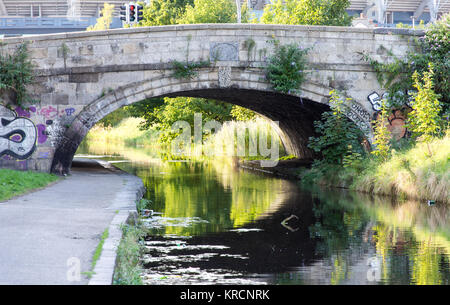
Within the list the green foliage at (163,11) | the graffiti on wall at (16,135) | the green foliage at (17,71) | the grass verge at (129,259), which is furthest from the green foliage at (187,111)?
the grass verge at (129,259)

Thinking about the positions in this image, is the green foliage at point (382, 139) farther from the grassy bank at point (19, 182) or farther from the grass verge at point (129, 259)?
the grass verge at point (129, 259)

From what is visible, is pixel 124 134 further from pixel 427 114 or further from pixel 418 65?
pixel 427 114

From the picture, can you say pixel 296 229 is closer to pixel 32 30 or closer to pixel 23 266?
pixel 23 266

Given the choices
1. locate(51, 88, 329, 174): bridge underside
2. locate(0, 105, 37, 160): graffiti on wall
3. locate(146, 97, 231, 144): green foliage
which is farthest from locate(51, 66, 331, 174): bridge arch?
locate(146, 97, 231, 144): green foliage

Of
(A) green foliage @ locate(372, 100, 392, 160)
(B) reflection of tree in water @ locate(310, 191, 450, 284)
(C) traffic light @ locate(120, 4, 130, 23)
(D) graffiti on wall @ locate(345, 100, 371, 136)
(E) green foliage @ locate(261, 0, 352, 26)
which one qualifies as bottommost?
(B) reflection of tree in water @ locate(310, 191, 450, 284)

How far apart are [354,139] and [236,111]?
12.2m

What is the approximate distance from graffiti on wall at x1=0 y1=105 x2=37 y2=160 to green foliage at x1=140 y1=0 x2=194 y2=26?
19339 millimetres

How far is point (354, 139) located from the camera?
701 inches

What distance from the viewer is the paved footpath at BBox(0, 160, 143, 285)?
578 centimetres

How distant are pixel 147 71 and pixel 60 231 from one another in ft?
31.7

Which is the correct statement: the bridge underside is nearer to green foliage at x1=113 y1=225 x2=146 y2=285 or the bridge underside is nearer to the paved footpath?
the paved footpath

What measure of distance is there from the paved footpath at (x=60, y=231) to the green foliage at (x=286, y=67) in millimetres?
5390

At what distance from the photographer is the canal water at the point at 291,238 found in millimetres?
7160

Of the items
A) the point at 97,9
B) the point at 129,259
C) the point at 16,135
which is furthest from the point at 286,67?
the point at 97,9
